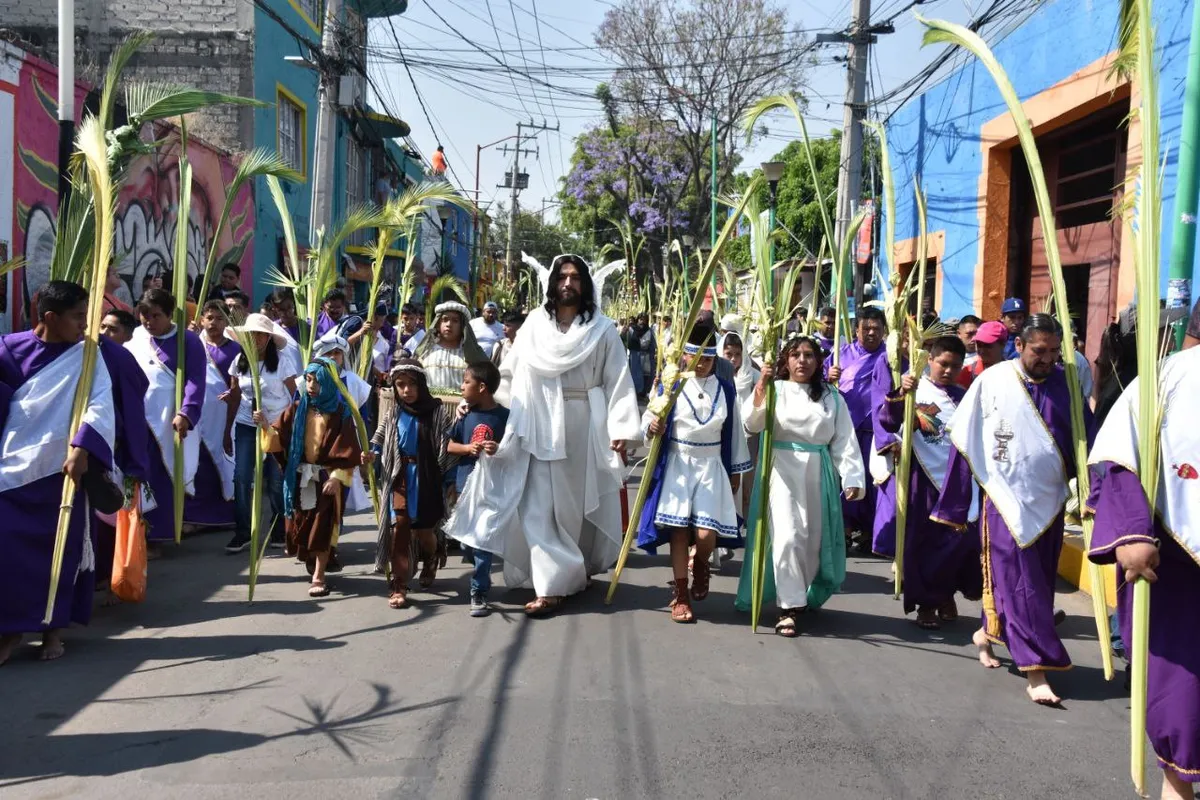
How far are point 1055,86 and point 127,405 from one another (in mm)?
9362

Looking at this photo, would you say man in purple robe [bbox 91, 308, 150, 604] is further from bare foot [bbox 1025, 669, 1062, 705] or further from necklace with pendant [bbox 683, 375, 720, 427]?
bare foot [bbox 1025, 669, 1062, 705]

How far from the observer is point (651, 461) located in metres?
5.60

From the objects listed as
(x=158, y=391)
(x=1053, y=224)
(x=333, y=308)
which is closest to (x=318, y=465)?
(x=158, y=391)

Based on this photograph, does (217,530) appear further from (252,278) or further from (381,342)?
(252,278)

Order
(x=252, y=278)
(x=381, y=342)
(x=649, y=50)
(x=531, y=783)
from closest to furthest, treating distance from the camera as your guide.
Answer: (x=531, y=783) < (x=381, y=342) < (x=252, y=278) < (x=649, y=50)

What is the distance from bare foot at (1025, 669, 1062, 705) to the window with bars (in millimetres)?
15218

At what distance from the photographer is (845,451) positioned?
557 centimetres

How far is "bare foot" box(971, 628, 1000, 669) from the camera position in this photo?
4898mm

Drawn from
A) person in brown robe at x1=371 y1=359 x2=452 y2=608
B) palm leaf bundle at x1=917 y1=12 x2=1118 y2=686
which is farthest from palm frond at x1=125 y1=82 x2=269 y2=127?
palm leaf bundle at x1=917 y1=12 x2=1118 y2=686

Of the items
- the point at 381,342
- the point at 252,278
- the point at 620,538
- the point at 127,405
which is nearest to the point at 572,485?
the point at 620,538

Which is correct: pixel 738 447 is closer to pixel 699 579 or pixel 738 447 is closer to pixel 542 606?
pixel 699 579

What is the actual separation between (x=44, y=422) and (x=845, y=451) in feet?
12.7

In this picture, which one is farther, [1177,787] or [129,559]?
[129,559]

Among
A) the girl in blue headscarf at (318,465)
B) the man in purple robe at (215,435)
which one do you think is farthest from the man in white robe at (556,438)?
the man in purple robe at (215,435)
